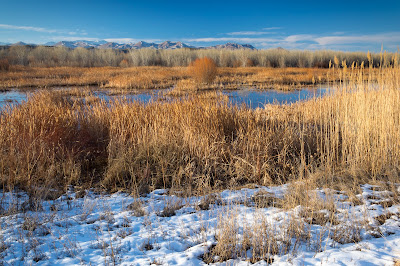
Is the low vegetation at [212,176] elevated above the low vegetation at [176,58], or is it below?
below

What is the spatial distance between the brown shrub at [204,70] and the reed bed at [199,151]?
12.7 meters

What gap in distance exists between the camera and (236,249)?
218cm

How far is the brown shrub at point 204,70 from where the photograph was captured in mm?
17655

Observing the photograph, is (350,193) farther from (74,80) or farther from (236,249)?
(74,80)

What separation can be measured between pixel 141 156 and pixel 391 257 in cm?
313

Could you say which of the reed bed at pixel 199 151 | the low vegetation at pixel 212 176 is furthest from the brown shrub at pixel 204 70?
the reed bed at pixel 199 151

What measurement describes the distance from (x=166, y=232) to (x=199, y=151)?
1928 millimetres

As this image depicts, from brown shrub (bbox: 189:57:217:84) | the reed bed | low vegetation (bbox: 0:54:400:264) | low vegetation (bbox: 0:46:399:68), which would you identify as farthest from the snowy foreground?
low vegetation (bbox: 0:46:399:68)

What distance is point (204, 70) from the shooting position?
17.8 m

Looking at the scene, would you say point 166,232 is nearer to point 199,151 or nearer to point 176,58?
point 199,151

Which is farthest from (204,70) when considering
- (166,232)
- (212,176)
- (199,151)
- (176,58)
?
(176,58)

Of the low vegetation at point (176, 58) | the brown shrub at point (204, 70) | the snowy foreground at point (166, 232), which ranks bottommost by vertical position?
the snowy foreground at point (166, 232)

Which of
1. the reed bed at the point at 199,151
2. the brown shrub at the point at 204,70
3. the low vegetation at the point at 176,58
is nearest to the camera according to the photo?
the reed bed at the point at 199,151

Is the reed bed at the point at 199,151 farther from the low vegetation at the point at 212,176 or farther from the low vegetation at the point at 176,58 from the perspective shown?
the low vegetation at the point at 176,58
